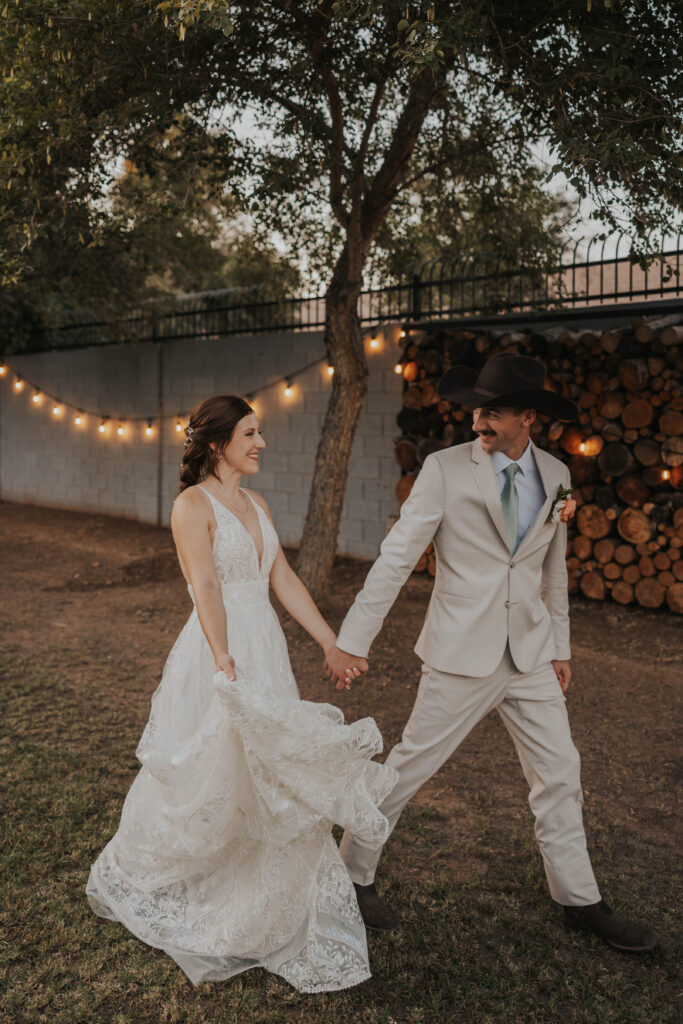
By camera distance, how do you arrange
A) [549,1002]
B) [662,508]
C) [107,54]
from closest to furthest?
[549,1002] < [107,54] < [662,508]

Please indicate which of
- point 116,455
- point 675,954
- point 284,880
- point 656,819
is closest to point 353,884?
point 284,880

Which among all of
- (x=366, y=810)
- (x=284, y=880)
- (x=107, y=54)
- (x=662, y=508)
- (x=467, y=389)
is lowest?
(x=284, y=880)

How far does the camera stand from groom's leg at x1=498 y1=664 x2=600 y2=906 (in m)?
2.93

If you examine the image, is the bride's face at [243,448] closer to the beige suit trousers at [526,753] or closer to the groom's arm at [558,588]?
the beige suit trousers at [526,753]

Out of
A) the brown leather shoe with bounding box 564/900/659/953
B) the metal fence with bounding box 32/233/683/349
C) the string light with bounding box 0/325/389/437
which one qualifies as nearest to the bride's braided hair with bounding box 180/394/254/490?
the brown leather shoe with bounding box 564/900/659/953

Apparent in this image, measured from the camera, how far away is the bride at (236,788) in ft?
9.01

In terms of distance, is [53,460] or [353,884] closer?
[353,884]

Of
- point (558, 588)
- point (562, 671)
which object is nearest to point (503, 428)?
point (558, 588)

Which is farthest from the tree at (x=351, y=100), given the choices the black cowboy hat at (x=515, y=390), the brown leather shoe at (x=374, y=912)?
the brown leather shoe at (x=374, y=912)

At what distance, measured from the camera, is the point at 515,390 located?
9.91 ft

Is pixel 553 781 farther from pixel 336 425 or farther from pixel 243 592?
pixel 336 425

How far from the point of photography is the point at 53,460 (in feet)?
46.5

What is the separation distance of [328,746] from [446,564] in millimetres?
779

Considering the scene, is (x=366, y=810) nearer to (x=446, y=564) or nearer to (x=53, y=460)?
(x=446, y=564)
